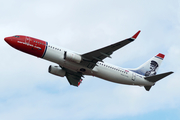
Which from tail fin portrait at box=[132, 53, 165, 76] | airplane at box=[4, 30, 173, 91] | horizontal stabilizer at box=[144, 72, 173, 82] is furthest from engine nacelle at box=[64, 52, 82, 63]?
horizontal stabilizer at box=[144, 72, 173, 82]

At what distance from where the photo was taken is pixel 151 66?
56.4 m

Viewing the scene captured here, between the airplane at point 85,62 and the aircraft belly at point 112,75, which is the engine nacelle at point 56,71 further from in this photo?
the aircraft belly at point 112,75

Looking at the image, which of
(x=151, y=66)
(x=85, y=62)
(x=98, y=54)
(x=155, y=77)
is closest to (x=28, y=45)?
(x=85, y=62)

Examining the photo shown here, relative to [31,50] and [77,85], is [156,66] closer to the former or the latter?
[77,85]

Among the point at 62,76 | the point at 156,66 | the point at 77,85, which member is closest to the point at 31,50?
the point at 62,76

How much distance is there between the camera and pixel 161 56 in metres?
57.8

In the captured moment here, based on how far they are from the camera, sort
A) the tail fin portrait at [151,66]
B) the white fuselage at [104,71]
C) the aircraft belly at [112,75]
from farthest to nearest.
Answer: the tail fin portrait at [151,66] < the aircraft belly at [112,75] < the white fuselage at [104,71]

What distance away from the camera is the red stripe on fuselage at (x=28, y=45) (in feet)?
151

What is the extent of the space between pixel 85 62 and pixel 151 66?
15.4 metres

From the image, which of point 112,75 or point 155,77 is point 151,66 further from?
point 112,75

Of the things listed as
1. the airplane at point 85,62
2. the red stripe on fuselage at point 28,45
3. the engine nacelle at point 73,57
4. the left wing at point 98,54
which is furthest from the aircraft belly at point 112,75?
the red stripe on fuselage at point 28,45

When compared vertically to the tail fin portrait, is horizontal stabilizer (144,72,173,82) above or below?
below

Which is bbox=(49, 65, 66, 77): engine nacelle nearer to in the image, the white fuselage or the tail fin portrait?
the white fuselage

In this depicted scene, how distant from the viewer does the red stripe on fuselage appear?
46000mm
